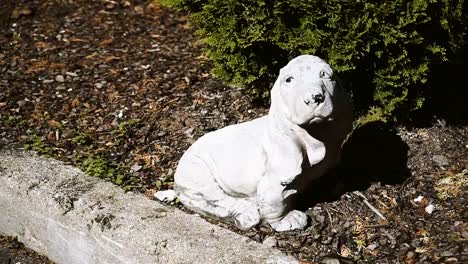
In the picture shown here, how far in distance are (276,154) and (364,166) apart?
3.03 feet

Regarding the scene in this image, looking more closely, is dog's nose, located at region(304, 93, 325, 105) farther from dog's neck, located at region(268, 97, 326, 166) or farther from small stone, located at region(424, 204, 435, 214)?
small stone, located at region(424, 204, 435, 214)

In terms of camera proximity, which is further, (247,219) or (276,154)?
(247,219)

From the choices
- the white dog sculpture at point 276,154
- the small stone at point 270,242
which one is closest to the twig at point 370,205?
the white dog sculpture at point 276,154

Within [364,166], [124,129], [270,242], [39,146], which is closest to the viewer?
[270,242]

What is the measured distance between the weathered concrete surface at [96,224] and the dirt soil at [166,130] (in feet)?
0.46

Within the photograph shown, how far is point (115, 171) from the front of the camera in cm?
455

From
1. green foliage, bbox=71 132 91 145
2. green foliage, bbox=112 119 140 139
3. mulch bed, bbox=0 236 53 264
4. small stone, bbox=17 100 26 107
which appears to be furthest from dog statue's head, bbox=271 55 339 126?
small stone, bbox=17 100 26 107

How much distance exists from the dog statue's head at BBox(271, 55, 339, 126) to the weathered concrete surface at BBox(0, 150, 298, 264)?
0.69m

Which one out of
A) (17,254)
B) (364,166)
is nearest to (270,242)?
(364,166)

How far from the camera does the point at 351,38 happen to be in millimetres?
4266

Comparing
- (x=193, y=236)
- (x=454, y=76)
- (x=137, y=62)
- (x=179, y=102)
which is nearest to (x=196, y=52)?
(x=137, y=62)

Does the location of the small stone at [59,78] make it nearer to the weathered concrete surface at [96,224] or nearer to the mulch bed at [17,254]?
the weathered concrete surface at [96,224]

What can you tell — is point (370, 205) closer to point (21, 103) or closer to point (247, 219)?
point (247, 219)

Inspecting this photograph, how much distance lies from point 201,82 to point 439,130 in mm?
1702
